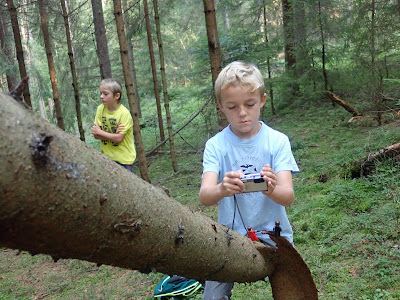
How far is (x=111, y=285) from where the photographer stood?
14.6 ft

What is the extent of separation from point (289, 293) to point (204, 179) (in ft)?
2.74

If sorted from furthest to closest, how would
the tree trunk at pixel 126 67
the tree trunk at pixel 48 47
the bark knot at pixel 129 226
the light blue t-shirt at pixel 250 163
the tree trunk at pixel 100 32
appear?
the tree trunk at pixel 100 32 → the tree trunk at pixel 48 47 → the tree trunk at pixel 126 67 → the light blue t-shirt at pixel 250 163 → the bark knot at pixel 129 226

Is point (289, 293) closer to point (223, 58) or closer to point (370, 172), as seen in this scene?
point (370, 172)

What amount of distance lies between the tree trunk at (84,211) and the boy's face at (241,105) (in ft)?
2.33

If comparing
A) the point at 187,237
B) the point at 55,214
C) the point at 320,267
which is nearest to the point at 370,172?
the point at 320,267

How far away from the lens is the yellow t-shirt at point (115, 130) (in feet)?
16.1

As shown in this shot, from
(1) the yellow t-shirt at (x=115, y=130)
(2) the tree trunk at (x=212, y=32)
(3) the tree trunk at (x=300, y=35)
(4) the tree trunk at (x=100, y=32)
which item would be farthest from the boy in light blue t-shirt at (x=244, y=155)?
(3) the tree trunk at (x=300, y=35)

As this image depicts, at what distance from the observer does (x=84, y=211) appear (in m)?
0.93

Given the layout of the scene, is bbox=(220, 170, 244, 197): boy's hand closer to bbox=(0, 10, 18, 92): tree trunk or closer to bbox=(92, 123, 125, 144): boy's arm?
bbox=(92, 123, 125, 144): boy's arm

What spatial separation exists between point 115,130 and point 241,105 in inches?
126

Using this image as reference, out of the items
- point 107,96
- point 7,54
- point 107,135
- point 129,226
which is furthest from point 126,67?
point 7,54

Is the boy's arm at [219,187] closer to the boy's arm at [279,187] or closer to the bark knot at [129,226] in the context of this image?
the boy's arm at [279,187]

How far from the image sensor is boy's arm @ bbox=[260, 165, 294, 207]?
1743mm

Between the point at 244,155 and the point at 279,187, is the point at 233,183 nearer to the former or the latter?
the point at 279,187
